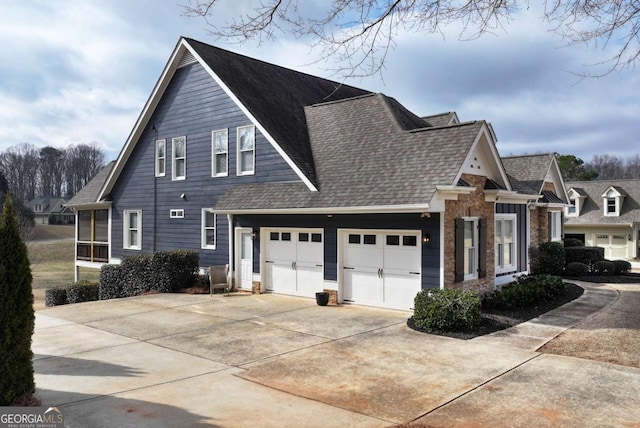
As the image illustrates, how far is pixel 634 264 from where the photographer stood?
99.6 feet

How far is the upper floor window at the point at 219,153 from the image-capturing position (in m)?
18.1

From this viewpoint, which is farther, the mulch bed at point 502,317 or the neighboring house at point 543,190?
the neighboring house at point 543,190

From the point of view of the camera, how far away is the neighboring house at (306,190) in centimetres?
1274

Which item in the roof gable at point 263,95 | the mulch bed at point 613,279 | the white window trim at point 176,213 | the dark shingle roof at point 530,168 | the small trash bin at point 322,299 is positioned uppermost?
the roof gable at point 263,95

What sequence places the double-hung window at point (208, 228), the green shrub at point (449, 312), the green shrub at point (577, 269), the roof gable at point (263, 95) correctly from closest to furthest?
the green shrub at point (449, 312) → the roof gable at point (263, 95) → the double-hung window at point (208, 228) → the green shrub at point (577, 269)

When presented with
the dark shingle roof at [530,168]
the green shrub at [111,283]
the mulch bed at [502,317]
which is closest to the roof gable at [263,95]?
the green shrub at [111,283]

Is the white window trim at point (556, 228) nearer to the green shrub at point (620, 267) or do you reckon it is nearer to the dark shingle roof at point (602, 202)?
the green shrub at point (620, 267)

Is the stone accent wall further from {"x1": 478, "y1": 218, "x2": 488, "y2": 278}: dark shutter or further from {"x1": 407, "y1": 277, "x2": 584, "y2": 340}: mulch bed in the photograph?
{"x1": 407, "y1": 277, "x2": 584, "y2": 340}: mulch bed

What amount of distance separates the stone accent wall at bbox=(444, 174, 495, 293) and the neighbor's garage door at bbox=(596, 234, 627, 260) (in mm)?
25199

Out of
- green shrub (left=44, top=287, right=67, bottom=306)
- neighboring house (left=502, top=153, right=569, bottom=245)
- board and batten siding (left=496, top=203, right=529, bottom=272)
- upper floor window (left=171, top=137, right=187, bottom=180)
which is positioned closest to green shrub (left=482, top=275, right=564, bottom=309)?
board and batten siding (left=496, top=203, right=529, bottom=272)

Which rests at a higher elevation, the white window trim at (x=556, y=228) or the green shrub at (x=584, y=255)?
the white window trim at (x=556, y=228)

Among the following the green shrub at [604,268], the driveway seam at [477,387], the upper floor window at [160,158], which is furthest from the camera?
the green shrub at [604,268]

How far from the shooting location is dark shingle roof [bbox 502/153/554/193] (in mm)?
21859

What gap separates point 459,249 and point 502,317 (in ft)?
6.47
